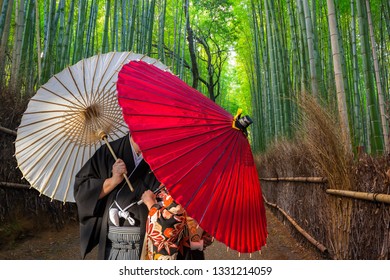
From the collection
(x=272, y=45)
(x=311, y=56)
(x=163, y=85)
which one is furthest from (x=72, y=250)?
(x=272, y=45)

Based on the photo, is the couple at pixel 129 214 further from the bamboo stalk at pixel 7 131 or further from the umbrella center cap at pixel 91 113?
the bamboo stalk at pixel 7 131

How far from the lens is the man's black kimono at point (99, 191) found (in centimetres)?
182

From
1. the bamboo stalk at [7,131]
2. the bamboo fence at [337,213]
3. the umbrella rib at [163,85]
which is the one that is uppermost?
the bamboo stalk at [7,131]

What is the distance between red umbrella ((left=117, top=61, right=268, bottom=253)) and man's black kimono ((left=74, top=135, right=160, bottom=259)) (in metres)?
0.34

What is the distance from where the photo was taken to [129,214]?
1.78 m

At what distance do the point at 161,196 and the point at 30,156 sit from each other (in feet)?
2.58

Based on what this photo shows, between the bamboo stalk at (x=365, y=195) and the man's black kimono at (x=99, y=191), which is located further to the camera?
the bamboo stalk at (x=365, y=195)

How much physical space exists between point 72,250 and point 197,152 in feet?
11.2

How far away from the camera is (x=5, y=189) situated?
433cm

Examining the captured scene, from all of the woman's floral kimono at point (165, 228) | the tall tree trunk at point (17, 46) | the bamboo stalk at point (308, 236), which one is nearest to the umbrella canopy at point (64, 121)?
the woman's floral kimono at point (165, 228)

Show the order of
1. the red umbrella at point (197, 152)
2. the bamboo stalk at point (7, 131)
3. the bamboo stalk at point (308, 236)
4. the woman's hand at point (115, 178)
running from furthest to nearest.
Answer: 1. the bamboo stalk at point (7, 131)
2. the bamboo stalk at point (308, 236)
3. the woman's hand at point (115, 178)
4. the red umbrella at point (197, 152)

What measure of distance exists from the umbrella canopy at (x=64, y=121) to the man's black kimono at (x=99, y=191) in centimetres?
17

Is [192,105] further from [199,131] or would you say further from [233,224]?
[233,224]

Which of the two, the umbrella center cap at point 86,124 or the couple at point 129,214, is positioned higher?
the umbrella center cap at point 86,124
